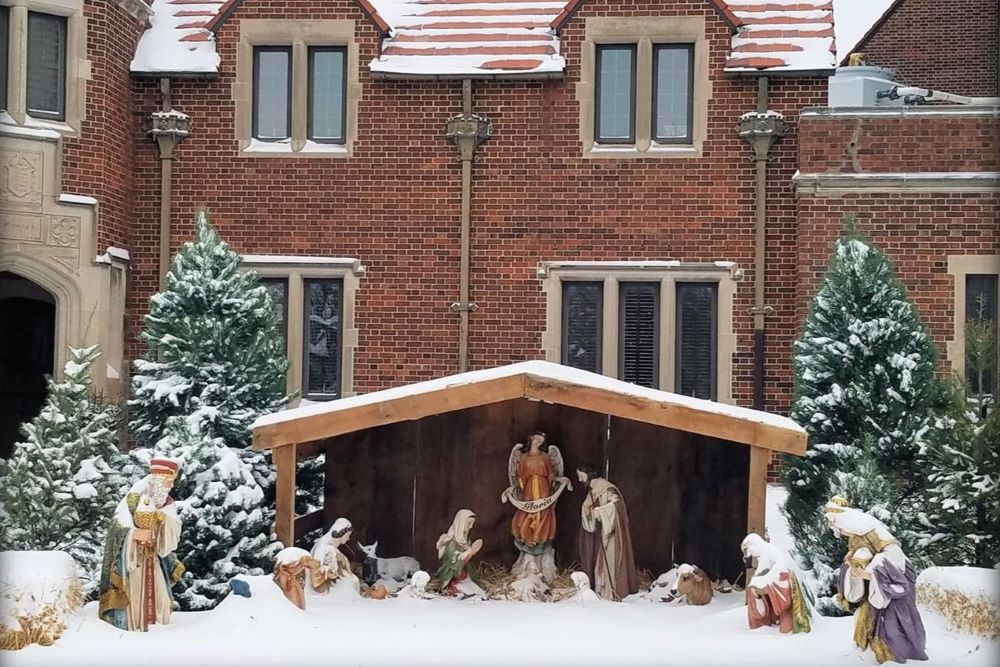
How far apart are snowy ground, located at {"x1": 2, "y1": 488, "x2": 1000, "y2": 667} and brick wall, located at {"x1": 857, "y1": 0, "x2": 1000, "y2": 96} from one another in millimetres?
15003

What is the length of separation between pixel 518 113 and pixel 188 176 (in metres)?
4.19

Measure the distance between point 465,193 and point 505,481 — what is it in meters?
4.50

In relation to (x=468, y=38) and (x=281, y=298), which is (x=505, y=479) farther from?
(x=468, y=38)

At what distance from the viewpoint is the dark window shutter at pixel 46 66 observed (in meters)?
16.9

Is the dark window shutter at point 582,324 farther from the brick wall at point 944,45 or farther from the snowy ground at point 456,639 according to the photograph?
the brick wall at point 944,45

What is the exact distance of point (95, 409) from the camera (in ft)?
46.7

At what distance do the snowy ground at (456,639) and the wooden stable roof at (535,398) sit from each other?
139 cm

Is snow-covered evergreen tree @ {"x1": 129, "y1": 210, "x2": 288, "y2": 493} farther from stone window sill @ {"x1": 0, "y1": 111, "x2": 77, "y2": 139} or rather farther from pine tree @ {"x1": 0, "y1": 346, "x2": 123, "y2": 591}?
stone window sill @ {"x1": 0, "y1": 111, "x2": 77, "y2": 139}

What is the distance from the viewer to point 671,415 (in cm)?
1273

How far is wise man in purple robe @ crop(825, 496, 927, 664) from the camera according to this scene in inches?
424

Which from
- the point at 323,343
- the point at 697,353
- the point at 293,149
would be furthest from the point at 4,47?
the point at 697,353

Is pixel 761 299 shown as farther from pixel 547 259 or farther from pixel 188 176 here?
pixel 188 176

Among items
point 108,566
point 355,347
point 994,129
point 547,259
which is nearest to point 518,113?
point 547,259

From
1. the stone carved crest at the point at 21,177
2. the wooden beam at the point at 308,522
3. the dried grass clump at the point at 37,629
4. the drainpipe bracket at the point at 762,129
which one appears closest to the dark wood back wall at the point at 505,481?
the wooden beam at the point at 308,522
